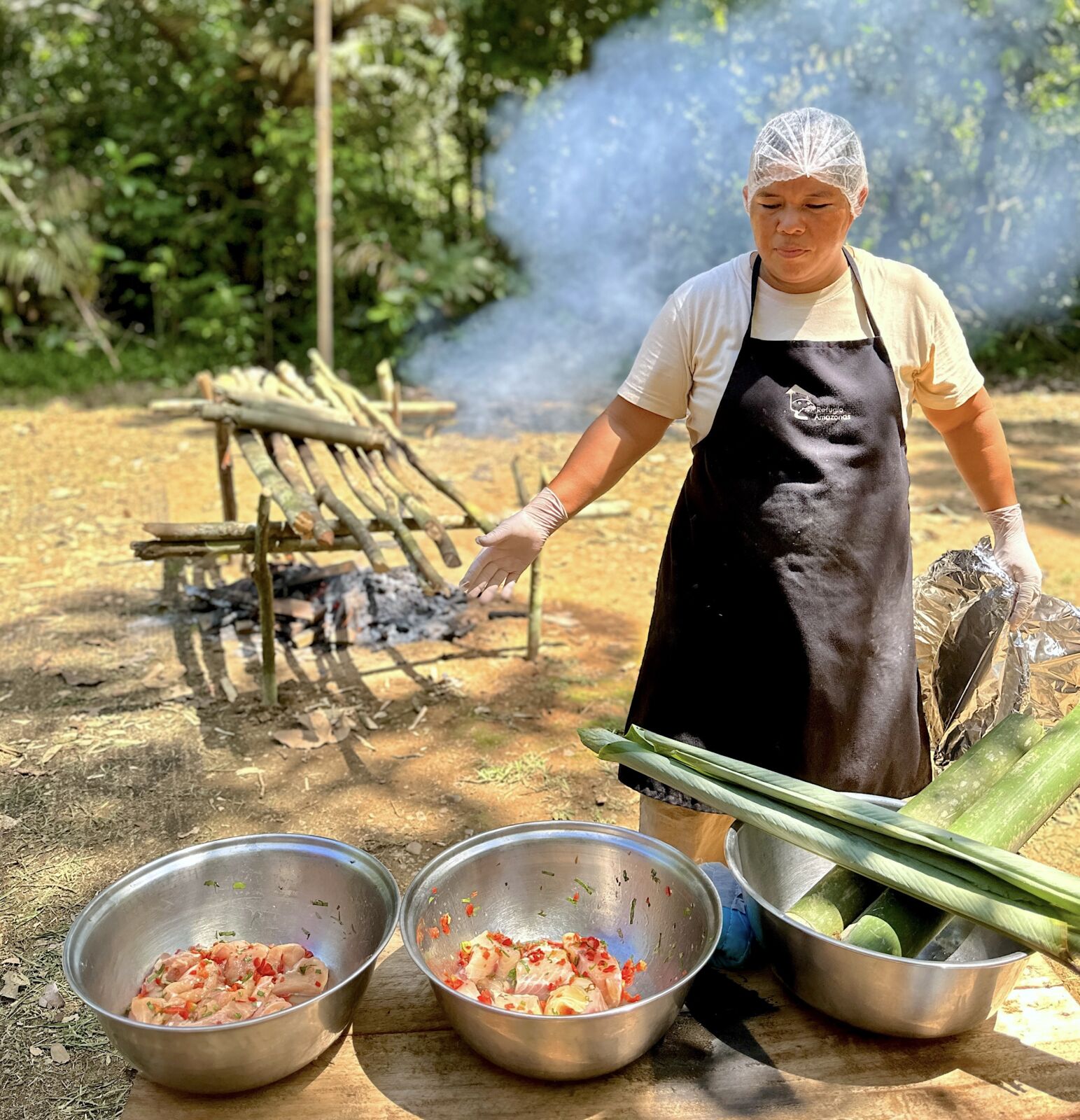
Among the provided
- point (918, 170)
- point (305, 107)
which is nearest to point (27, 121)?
point (305, 107)

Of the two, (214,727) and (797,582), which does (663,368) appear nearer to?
(797,582)

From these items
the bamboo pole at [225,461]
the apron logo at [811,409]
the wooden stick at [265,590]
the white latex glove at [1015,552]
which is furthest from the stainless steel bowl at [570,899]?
the bamboo pole at [225,461]

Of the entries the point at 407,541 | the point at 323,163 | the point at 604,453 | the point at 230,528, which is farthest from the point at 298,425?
the point at 323,163

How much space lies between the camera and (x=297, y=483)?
452 centimetres

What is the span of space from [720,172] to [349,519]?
8.49 meters

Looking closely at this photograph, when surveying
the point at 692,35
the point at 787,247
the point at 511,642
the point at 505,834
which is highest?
the point at 692,35

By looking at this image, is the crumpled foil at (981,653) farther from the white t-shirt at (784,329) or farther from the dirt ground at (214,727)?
the dirt ground at (214,727)

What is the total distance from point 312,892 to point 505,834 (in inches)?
14.8

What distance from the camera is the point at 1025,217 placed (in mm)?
11227

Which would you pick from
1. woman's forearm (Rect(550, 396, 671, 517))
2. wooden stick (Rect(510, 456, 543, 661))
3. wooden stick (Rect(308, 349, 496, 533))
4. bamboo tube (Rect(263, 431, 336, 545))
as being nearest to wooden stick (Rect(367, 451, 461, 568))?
wooden stick (Rect(308, 349, 496, 533))

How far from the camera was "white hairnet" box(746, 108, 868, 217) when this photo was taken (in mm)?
2143

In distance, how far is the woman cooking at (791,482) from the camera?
7.64 feet

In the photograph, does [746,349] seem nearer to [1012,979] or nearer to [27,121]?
[1012,979]

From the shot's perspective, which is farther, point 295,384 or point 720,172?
point 720,172
